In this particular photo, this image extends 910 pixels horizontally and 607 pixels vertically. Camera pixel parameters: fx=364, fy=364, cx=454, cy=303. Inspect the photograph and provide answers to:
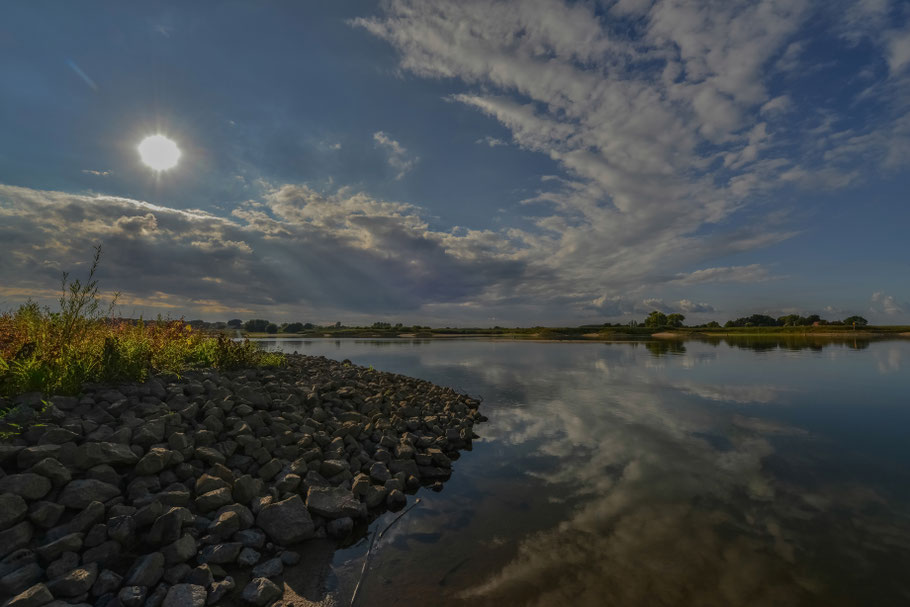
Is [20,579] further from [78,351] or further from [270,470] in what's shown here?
[78,351]

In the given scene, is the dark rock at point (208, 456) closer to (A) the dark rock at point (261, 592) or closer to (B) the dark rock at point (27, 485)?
(B) the dark rock at point (27, 485)

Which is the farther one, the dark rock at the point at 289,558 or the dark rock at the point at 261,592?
the dark rock at the point at 289,558

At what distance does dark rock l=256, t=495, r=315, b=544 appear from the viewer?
235 inches

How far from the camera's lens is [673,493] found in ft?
26.6

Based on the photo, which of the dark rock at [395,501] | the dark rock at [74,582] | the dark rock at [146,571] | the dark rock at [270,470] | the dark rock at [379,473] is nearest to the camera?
the dark rock at [74,582]

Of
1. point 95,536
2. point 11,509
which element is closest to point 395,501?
point 95,536

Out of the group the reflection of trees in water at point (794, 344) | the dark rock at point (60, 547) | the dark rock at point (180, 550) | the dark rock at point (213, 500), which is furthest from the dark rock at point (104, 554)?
the reflection of trees in water at point (794, 344)

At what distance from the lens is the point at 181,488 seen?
6180 mm

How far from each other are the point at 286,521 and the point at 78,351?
307 inches

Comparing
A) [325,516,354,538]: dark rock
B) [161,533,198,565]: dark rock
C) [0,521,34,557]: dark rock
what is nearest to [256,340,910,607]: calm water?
[325,516,354,538]: dark rock

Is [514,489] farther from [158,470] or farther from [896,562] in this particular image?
[158,470]

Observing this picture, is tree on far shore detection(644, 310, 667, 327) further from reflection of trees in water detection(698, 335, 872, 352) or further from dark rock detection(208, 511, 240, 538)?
dark rock detection(208, 511, 240, 538)

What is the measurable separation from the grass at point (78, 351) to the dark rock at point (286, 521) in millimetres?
5162

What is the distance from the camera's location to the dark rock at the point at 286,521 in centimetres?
598
